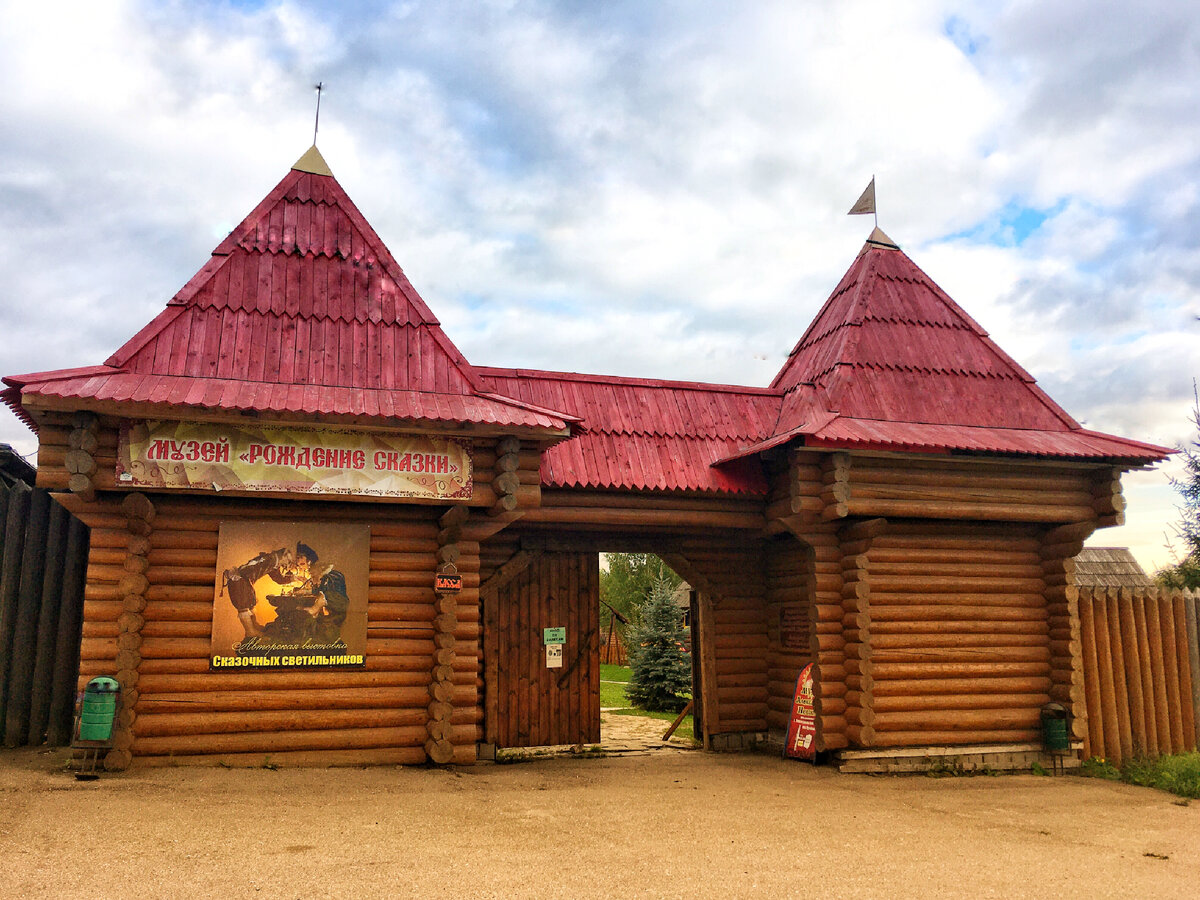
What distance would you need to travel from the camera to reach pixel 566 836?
23.0ft

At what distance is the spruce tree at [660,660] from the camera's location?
20.0 m

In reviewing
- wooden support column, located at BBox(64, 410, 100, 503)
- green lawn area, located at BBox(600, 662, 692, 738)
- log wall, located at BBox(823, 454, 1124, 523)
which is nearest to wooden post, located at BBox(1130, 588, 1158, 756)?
log wall, located at BBox(823, 454, 1124, 523)

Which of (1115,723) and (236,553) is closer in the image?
(236,553)

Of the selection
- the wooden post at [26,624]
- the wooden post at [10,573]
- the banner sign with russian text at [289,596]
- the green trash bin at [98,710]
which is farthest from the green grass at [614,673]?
the green trash bin at [98,710]

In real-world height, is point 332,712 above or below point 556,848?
above

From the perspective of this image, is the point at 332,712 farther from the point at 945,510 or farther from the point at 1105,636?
the point at 1105,636

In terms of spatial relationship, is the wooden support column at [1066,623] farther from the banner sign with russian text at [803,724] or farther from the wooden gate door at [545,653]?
the wooden gate door at [545,653]

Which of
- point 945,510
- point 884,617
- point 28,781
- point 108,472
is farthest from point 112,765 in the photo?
point 945,510

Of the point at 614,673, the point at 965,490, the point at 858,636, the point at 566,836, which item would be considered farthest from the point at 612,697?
the point at 566,836

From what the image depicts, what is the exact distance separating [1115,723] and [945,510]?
3869mm

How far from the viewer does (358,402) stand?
367 inches

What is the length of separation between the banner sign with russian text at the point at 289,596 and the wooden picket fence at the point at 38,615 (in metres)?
2.39

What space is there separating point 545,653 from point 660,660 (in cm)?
819

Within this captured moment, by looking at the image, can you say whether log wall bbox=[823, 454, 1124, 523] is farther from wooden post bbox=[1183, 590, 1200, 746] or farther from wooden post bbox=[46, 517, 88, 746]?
wooden post bbox=[46, 517, 88, 746]
